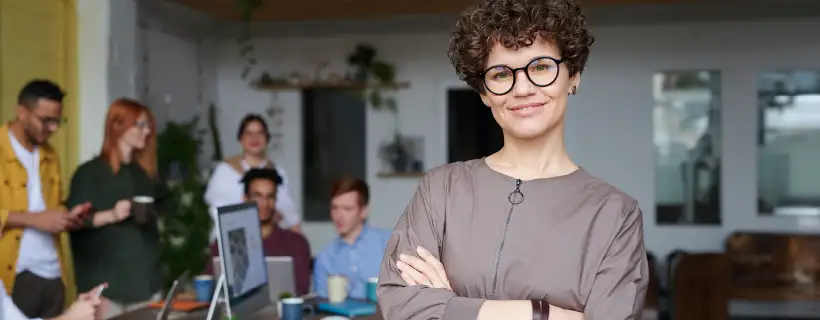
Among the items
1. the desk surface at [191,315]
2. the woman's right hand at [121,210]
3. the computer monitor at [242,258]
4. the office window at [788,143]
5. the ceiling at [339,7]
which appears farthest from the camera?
the office window at [788,143]

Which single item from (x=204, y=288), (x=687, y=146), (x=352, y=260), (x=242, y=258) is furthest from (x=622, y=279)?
(x=687, y=146)

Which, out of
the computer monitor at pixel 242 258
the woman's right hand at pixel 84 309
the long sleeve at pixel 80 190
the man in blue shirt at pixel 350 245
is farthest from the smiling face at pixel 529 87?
the long sleeve at pixel 80 190

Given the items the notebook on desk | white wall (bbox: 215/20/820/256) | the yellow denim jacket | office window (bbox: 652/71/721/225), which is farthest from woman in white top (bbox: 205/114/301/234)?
office window (bbox: 652/71/721/225)

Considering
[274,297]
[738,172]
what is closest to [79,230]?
[274,297]

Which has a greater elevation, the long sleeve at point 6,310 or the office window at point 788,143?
the office window at point 788,143

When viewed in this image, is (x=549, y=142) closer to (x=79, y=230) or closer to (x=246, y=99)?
(x=79, y=230)

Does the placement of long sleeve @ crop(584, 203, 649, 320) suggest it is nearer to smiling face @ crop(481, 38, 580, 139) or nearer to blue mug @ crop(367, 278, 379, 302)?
smiling face @ crop(481, 38, 580, 139)

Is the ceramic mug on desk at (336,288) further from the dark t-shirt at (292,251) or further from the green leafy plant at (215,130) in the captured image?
the green leafy plant at (215,130)

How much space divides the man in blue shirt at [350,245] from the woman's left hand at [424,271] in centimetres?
202

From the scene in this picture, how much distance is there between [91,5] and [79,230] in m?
1.64

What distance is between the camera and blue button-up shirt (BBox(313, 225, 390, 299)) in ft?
Result: 11.3

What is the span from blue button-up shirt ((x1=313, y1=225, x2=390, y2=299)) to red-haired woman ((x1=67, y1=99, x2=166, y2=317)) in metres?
0.78

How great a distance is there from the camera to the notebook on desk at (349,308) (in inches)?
110

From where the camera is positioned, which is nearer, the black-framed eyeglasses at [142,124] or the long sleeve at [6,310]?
the long sleeve at [6,310]
